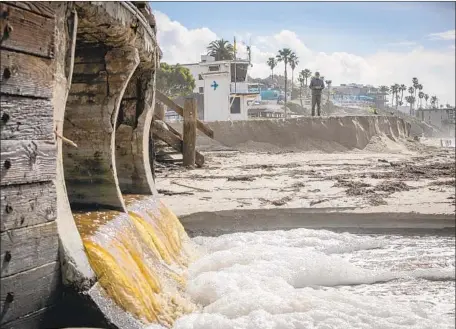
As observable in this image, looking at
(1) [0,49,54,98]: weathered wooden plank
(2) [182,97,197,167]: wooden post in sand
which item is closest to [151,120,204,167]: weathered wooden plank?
(2) [182,97,197,167]: wooden post in sand

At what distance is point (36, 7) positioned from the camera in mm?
2635

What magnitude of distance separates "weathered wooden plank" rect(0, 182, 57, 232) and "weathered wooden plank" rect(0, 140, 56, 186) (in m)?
0.04

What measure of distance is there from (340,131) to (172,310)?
19588mm

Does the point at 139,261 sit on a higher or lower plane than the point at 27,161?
lower

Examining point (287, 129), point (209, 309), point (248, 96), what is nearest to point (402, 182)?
point (209, 309)

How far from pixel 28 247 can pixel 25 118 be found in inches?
25.1

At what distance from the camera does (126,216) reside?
176 inches

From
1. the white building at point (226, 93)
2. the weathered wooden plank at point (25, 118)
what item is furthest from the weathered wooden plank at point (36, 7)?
the white building at point (226, 93)

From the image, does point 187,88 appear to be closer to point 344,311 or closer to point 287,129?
point 287,129

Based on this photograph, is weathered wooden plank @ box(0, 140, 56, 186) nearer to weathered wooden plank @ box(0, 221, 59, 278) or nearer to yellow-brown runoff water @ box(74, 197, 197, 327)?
weathered wooden plank @ box(0, 221, 59, 278)

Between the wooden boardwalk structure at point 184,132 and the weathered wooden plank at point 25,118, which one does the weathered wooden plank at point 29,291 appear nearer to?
the weathered wooden plank at point 25,118

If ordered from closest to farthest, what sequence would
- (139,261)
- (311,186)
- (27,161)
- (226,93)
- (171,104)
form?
1. (27,161)
2. (139,261)
3. (311,186)
4. (171,104)
5. (226,93)

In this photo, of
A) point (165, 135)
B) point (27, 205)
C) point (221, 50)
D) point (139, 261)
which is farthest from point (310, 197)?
point (221, 50)

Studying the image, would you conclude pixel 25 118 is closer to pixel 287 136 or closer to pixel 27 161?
pixel 27 161
